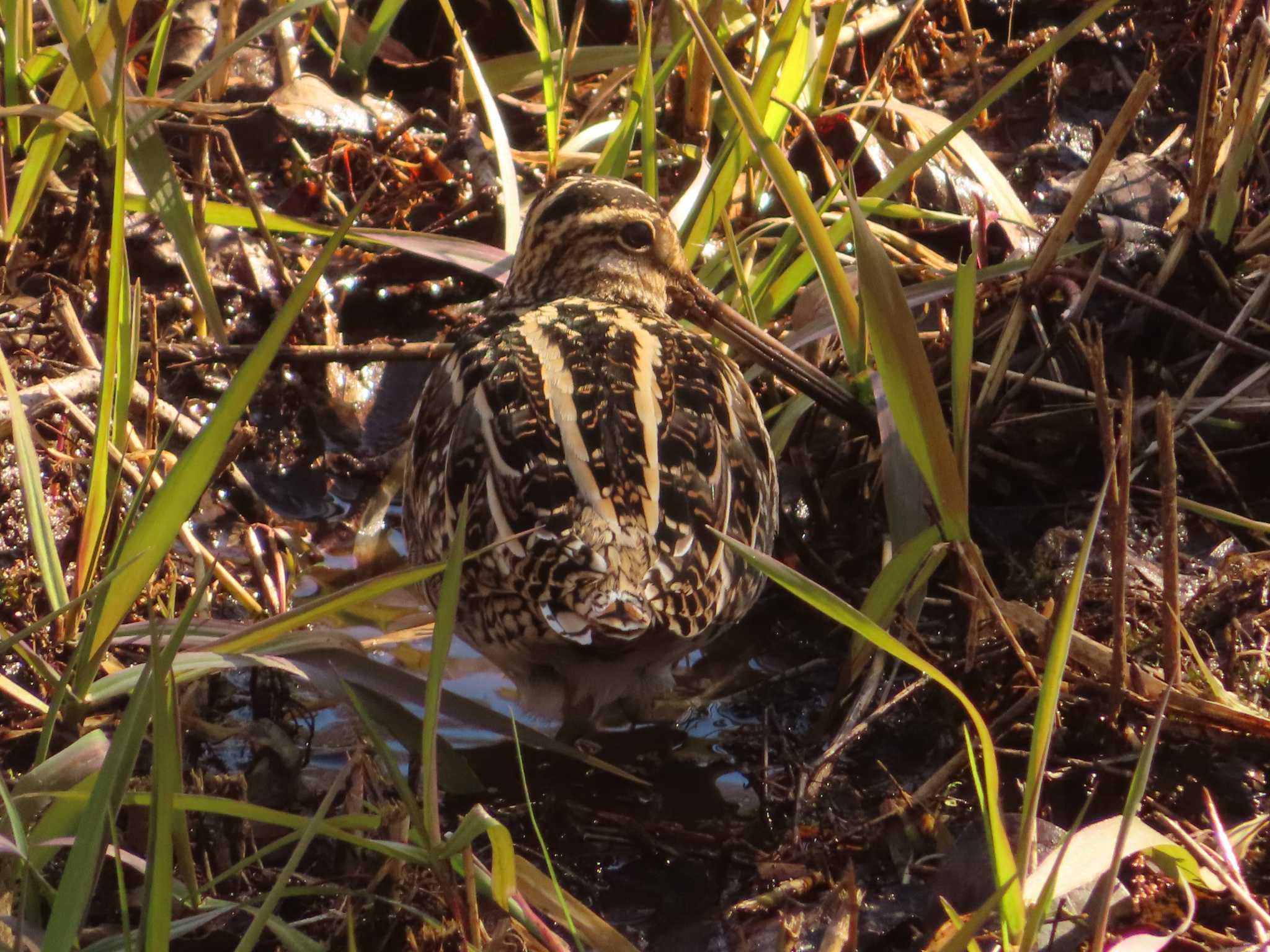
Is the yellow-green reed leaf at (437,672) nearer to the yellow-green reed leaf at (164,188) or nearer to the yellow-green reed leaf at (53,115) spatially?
the yellow-green reed leaf at (53,115)

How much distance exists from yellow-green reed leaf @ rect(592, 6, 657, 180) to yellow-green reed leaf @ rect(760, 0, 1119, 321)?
0.57m

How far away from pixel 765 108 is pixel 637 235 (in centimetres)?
43

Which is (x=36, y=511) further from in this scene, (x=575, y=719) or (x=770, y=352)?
(x=770, y=352)

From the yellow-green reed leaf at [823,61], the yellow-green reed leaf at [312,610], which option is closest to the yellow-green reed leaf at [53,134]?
the yellow-green reed leaf at [312,610]

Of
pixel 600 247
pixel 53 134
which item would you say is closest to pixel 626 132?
pixel 600 247

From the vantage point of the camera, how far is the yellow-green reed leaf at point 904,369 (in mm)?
2508

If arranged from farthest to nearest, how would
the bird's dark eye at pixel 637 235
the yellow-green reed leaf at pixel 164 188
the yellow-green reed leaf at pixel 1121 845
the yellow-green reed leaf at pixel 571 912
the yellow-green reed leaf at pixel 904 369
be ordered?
the bird's dark eye at pixel 637 235 < the yellow-green reed leaf at pixel 164 188 < the yellow-green reed leaf at pixel 904 369 < the yellow-green reed leaf at pixel 571 912 < the yellow-green reed leaf at pixel 1121 845

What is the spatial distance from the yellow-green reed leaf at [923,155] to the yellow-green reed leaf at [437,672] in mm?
1372

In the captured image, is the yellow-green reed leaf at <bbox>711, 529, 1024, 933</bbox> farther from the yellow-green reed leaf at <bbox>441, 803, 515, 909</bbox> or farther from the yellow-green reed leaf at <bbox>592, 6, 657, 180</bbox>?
the yellow-green reed leaf at <bbox>592, 6, 657, 180</bbox>

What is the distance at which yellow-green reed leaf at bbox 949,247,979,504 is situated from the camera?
2691 mm

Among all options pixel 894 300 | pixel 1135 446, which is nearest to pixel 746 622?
pixel 1135 446

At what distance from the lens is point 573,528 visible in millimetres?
2588

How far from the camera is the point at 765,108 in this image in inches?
141

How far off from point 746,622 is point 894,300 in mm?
1229
